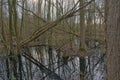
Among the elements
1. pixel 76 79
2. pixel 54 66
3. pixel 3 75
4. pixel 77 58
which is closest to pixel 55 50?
pixel 77 58

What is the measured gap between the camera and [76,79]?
735 centimetres

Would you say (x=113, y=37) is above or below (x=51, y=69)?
above

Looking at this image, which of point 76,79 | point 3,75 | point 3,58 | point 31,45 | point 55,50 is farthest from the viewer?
point 31,45

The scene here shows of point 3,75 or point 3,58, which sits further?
point 3,58

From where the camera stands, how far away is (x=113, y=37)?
108 inches

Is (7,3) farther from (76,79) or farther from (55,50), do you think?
(76,79)

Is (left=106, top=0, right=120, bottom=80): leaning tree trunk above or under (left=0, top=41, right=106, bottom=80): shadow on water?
above

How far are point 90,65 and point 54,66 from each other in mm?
1548

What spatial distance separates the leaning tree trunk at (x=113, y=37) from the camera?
8.84 feet

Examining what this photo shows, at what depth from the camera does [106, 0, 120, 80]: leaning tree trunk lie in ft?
8.84

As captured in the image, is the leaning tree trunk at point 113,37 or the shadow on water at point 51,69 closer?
the leaning tree trunk at point 113,37

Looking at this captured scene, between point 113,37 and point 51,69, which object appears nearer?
point 113,37

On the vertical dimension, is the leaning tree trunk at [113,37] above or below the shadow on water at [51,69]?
above

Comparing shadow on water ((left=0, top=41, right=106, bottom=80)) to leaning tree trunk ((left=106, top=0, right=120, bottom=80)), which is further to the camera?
shadow on water ((left=0, top=41, right=106, bottom=80))
